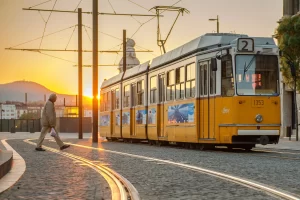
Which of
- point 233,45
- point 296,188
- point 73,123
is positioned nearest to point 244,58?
point 233,45

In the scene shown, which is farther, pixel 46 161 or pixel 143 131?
pixel 143 131

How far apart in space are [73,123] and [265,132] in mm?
61900

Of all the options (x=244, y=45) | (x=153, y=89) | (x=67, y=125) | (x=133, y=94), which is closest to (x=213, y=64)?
(x=244, y=45)

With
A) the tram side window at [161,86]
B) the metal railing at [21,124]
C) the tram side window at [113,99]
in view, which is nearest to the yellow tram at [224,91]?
the tram side window at [161,86]

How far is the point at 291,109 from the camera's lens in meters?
45.3

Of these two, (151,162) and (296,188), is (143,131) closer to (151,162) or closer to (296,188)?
(151,162)

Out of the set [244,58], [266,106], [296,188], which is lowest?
[296,188]

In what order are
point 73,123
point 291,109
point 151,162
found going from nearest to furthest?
point 151,162 → point 291,109 → point 73,123

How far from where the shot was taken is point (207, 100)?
19.5 m

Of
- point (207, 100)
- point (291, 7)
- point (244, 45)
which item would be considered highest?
point (291, 7)

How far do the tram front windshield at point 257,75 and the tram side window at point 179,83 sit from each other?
286 centimetres

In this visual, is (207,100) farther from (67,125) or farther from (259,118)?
(67,125)

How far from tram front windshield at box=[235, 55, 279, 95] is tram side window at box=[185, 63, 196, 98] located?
5.86 feet

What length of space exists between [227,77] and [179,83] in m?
2.90
